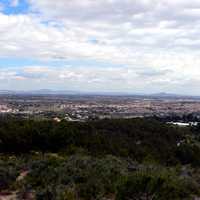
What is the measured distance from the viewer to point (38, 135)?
27.2 m

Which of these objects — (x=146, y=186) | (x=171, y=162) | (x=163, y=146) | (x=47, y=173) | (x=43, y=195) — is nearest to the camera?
(x=146, y=186)

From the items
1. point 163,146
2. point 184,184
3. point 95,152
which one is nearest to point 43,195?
point 184,184

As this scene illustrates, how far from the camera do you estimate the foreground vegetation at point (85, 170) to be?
11334 mm

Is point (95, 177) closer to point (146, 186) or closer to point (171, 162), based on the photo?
point (146, 186)

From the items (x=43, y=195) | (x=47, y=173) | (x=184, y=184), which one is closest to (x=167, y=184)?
(x=184, y=184)

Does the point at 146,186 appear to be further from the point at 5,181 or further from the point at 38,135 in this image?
the point at 38,135

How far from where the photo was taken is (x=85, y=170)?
15070 mm

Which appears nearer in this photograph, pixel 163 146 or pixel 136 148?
pixel 136 148

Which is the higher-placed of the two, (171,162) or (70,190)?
(70,190)

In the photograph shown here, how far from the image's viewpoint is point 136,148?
30156mm

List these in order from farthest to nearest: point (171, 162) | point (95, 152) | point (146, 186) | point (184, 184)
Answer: point (171, 162) → point (95, 152) → point (184, 184) → point (146, 186)

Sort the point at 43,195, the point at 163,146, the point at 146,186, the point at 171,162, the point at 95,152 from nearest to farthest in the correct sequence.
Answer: the point at 146,186 → the point at 43,195 → the point at 95,152 → the point at 171,162 → the point at 163,146

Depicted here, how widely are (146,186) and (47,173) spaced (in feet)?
15.8

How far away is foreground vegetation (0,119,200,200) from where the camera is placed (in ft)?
37.2
